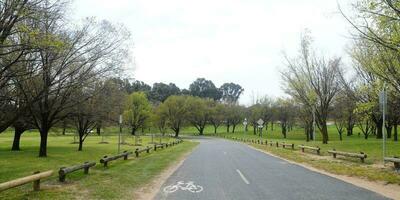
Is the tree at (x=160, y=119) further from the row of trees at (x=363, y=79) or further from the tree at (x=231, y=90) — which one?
the tree at (x=231, y=90)

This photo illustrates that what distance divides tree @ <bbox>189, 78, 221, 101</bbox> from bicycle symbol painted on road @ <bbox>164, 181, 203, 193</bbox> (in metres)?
152

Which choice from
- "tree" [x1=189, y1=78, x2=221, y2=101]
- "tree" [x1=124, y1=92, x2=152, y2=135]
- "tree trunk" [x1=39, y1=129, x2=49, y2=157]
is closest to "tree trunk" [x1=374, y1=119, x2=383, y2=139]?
"tree trunk" [x1=39, y1=129, x2=49, y2=157]

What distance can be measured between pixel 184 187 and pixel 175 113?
89.1m

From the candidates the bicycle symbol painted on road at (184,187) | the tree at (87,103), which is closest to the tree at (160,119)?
the tree at (87,103)

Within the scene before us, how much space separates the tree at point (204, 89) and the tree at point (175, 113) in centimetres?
6171

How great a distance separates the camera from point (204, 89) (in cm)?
16975

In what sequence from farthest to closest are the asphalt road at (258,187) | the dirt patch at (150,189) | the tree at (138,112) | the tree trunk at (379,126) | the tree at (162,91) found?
the tree at (162,91) → the tree at (138,112) → the tree trunk at (379,126) → the dirt patch at (150,189) → the asphalt road at (258,187)

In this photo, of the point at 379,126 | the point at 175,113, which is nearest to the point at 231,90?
the point at 175,113

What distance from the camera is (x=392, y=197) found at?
11.3 meters

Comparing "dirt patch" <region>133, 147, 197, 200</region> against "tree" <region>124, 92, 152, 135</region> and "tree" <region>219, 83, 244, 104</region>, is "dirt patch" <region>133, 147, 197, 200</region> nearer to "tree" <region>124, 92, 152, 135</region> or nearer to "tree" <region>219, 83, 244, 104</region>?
"tree" <region>124, 92, 152, 135</region>

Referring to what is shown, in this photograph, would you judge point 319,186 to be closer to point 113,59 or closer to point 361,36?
point 361,36

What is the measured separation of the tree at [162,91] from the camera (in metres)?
151

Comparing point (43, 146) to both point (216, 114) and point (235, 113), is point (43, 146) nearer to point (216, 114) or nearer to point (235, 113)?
point (216, 114)

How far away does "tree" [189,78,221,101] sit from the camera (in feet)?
550
